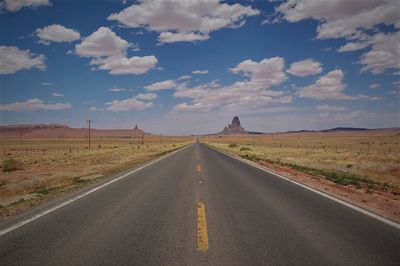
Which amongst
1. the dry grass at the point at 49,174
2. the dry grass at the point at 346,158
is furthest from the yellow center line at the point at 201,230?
the dry grass at the point at 346,158

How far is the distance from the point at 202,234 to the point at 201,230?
27cm

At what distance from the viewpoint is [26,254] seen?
4.92 metres

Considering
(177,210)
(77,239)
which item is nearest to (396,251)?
(177,210)

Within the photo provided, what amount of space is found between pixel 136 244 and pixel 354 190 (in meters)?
9.45

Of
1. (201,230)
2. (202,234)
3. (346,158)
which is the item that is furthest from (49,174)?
(346,158)

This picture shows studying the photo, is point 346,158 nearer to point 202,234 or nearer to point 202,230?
point 202,230

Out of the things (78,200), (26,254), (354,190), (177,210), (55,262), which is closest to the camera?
(55,262)

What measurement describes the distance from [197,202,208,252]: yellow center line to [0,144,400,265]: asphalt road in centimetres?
2

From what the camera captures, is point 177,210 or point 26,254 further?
point 177,210

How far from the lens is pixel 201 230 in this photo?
6.22 m

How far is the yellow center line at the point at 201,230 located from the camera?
5277mm

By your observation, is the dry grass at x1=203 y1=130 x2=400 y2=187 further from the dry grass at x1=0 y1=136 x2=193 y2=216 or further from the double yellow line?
the dry grass at x1=0 y1=136 x2=193 y2=216

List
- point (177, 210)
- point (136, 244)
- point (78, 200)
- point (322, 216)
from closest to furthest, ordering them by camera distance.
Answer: point (136, 244) < point (322, 216) < point (177, 210) < point (78, 200)

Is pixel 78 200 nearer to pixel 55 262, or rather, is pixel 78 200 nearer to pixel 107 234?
pixel 107 234
